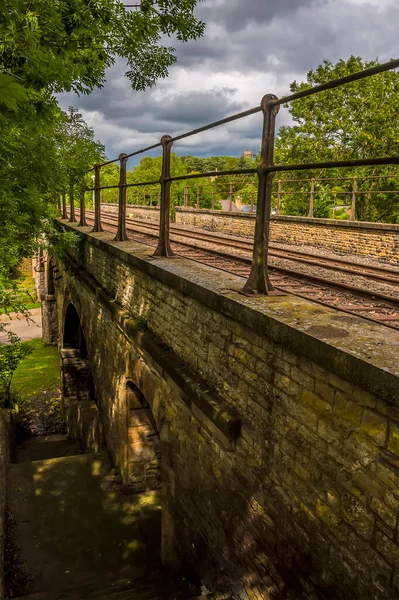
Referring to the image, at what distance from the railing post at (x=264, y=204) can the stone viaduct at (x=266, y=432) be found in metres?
0.15

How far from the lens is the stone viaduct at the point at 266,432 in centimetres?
232

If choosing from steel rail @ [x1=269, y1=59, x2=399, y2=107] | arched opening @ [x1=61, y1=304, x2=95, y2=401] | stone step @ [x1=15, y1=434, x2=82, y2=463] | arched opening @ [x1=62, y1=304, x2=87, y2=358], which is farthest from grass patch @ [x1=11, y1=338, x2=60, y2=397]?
steel rail @ [x1=269, y1=59, x2=399, y2=107]

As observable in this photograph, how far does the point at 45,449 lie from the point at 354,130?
17192mm

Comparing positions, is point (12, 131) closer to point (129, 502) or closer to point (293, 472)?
point (293, 472)

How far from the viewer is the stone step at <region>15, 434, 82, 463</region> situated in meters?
12.0

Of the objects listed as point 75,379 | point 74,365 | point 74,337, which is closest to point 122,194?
point 75,379

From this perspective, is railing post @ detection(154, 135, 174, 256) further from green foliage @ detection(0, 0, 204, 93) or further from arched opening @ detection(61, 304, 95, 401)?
arched opening @ detection(61, 304, 95, 401)

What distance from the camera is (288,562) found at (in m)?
2.99

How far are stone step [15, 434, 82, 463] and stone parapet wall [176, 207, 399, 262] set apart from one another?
8849mm

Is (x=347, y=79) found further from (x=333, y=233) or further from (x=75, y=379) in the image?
(x=75, y=379)

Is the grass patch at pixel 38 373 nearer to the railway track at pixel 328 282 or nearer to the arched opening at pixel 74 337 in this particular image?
the arched opening at pixel 74 337

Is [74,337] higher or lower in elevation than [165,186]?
lower

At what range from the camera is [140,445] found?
734 cm

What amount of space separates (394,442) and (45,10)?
4777mm
